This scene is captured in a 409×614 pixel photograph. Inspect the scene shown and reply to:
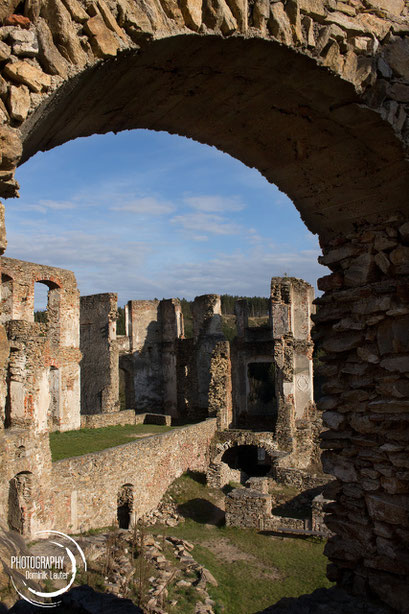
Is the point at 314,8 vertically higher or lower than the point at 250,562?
higher

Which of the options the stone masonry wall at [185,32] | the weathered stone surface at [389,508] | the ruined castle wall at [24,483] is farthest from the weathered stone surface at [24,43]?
the ruined castle wall at [24,483]

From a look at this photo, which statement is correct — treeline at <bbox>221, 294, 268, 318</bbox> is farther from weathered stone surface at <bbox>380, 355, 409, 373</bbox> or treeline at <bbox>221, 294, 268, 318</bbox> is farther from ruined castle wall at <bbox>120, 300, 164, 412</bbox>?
weathered stone surface at <bbox>380, 355, 409, 373</bbox>

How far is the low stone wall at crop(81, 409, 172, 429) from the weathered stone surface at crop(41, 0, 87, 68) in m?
18.7

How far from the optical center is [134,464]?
45.6 feet

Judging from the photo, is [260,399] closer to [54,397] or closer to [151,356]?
[151,356]

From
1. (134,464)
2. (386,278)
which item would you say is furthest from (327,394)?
(134,464)

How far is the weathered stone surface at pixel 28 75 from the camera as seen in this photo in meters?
2.31

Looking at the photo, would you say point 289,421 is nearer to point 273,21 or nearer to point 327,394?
point 327,394

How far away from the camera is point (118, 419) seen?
2077 centimetres

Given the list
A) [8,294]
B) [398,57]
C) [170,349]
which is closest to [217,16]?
[398,57]

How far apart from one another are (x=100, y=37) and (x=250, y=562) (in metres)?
10.4

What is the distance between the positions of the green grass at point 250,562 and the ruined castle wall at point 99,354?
11.2 m

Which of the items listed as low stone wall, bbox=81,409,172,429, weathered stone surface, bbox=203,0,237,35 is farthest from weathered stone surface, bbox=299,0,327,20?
low stone wall, bbox=81,409,172,429

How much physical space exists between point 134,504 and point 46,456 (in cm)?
368
